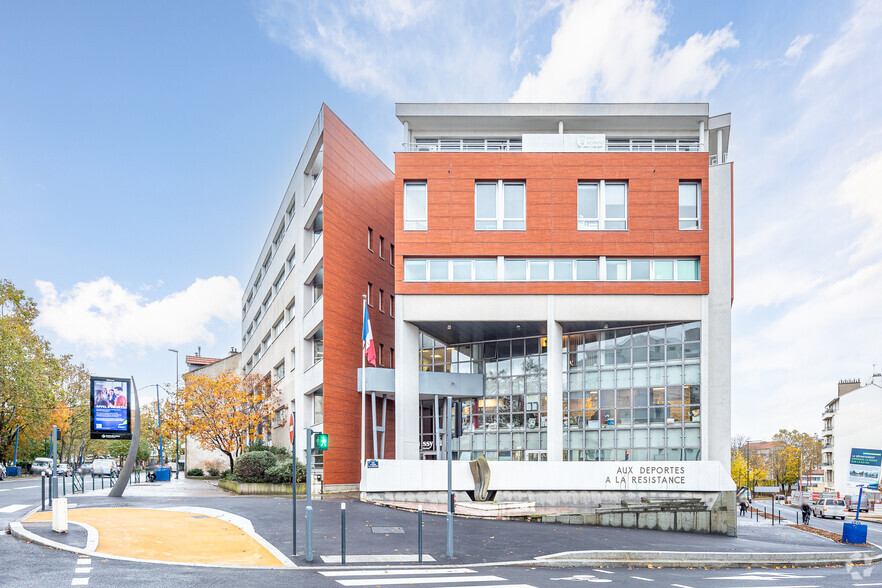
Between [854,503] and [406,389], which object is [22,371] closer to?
[406,389]

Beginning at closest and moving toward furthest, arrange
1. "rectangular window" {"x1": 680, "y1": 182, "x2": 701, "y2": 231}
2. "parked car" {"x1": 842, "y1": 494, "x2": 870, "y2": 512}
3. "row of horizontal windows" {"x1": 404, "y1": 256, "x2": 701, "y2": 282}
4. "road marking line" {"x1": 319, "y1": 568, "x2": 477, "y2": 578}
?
"road marking line" {"x1": 319, "y1": 568, "x2": 477, "y2": 578}, "row of horizontal windows" {"x1": 404, "y1": 256, "x2": 701, "y2": 282}, "rectangular window" {"x1": 680, "y1": 182, "x2": 701, "y2": 231}, "parked car" {"x1": 842, "y1": 494, "x2": 870, "y2": 512}

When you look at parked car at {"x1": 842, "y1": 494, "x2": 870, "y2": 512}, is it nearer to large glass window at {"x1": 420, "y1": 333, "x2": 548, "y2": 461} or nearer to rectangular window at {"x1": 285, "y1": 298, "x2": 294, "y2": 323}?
large glass window at {"x1": 420, "y1": 333, "x2": 548, "y2": 461}

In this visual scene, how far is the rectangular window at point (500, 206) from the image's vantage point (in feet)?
125

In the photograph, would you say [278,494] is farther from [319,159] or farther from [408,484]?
[319,159]

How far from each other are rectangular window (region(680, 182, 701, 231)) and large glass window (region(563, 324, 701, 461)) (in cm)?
520

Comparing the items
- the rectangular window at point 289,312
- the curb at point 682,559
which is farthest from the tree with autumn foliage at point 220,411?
the curb at point 682,559

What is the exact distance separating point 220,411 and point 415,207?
21.8 metres

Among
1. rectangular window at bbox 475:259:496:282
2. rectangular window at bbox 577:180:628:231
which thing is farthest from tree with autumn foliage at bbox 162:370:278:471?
rectangular window at bbox 577:180:628:231

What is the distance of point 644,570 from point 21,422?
201ft

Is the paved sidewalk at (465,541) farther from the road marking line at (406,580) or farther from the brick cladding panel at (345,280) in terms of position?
the brick cladding panel at (345,280)

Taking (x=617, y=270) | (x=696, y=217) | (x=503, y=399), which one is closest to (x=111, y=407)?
(x=503, y=399)

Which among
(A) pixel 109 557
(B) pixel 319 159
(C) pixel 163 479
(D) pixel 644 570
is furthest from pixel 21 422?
(D) pixel 644 570

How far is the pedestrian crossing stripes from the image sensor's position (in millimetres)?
13852

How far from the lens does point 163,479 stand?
170 feet
